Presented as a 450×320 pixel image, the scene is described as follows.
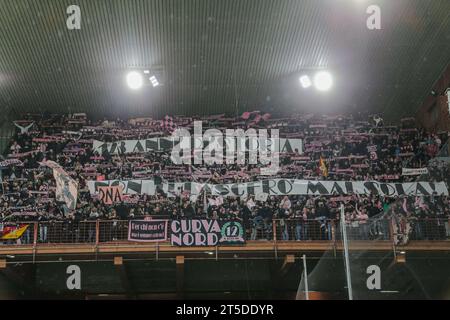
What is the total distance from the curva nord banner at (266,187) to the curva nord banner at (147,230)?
2.95 m

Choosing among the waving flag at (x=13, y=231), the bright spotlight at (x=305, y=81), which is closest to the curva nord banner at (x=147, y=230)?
the waving flag at (x=13, y=231)

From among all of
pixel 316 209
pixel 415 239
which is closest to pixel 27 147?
pixel 316 209

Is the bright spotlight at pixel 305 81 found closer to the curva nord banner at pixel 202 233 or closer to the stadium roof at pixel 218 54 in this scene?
the stadium roof at pixel 218 54

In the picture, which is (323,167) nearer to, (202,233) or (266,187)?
(266,187)

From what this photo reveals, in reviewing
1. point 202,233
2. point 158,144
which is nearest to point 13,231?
point 202,233

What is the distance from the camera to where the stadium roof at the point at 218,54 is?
67.5 feet

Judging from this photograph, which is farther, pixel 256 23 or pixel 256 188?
pixel 256 188

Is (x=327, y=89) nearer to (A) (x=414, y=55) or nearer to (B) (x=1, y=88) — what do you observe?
(A) (x=414, y=55)

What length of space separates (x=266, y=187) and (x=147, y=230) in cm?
508

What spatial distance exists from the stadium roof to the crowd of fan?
909 mm

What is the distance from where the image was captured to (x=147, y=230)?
20.9m
